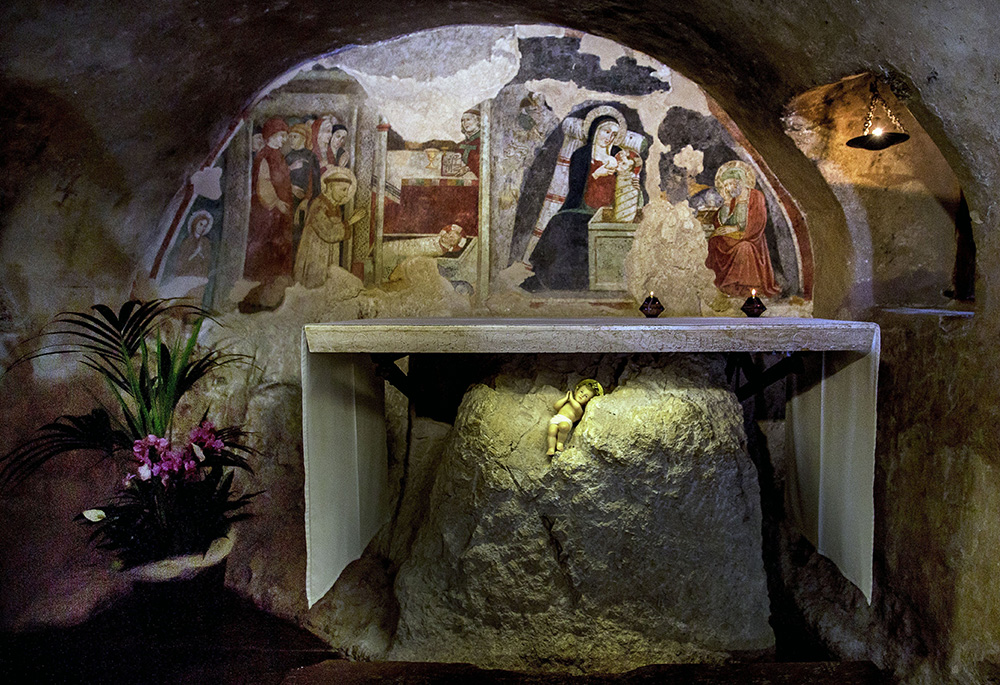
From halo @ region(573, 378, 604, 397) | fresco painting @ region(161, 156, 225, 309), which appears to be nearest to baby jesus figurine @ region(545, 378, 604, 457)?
halo @ region(573, 378, 604, 397)

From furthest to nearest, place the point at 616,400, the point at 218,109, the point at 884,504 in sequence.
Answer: the point at 218,109, the point at 884,504, the point at 616,400

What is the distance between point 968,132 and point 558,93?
6.85ft

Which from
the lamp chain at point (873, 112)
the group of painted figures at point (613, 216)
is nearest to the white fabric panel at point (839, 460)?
the group of painted figures at point (613, 216)

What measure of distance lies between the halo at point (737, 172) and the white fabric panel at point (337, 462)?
238 cm

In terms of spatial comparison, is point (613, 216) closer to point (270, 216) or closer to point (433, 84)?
point (433, 84)

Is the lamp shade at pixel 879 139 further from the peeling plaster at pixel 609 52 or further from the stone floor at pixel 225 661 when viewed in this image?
the stone floor at pixel 225 661

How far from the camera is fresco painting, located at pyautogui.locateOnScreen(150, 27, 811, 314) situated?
368cm

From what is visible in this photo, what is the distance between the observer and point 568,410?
2.53 metres

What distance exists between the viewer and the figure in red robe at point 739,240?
12.2 feet

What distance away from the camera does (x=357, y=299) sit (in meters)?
3.68

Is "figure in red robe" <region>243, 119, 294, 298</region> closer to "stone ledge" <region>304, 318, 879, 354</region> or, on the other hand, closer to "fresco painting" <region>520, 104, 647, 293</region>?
"fresco painting" <region>520, 104, 647, 293</region>

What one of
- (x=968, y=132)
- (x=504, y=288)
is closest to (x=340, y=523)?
(x=504, y=288)

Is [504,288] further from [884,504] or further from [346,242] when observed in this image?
[884,504]

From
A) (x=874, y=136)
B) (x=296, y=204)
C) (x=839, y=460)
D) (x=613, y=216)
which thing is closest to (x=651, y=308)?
(x=613, y=216)
